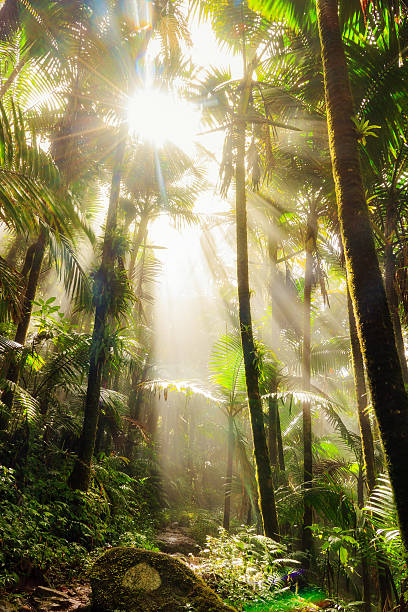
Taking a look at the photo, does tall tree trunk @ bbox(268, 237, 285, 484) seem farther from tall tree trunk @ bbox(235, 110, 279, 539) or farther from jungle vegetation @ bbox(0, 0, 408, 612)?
tall tree trunk @ bbox(235, 110, 279, 539)

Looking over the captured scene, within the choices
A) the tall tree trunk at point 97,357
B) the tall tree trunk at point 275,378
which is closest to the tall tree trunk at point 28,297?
the tall tree trunk at point 97,357

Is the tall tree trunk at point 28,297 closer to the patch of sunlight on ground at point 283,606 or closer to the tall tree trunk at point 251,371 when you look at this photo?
the tall tree trunk at point 251,371

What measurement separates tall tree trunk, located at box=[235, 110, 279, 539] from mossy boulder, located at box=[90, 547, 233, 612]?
6.37ft

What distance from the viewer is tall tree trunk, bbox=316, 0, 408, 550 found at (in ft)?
7.00

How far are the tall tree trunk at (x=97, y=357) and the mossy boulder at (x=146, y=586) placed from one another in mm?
2663

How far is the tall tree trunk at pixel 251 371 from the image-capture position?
4.77m

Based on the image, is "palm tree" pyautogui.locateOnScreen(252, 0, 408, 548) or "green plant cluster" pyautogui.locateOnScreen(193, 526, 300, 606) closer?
"palm tree" pyautogui.locateOnScreen(252, 0, 408, 548)

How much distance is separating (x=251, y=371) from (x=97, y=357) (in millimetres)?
2781

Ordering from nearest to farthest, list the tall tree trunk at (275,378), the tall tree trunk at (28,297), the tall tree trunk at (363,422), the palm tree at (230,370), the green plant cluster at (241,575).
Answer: the green plant cluster at (241,575) < the tall tree trunk at (363,422) < the tall tree trunk at (28,297) < the palm tree at (230,370) < the tall tree trunk at (275,378)

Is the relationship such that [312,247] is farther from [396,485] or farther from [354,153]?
[396,485]

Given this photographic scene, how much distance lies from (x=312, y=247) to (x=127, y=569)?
282 inches

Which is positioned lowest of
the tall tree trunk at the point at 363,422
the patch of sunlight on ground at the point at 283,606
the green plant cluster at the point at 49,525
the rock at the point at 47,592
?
the rock at the point at 47,592

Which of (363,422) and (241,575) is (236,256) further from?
(241,575)

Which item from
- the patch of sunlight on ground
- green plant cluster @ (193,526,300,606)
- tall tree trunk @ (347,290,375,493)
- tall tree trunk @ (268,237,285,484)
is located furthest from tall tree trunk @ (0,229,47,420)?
tall tree trunk @ (347,290,375,493)
